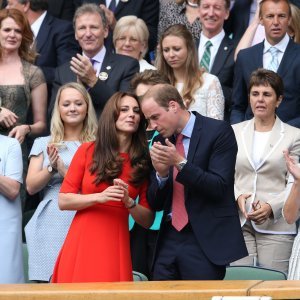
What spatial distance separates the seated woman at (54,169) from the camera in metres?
8.75

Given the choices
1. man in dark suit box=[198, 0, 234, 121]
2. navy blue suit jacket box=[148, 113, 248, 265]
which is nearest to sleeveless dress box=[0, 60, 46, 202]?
man in dark suit box=[198, 0, 234, 121]

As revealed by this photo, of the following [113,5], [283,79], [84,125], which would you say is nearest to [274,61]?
[283,79]

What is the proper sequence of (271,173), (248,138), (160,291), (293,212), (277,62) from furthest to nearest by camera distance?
(277,62), (248,138), (271,173), (293,212), (160,291)

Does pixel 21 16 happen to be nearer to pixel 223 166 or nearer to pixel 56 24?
pixel 56 24

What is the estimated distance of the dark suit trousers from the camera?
743cm

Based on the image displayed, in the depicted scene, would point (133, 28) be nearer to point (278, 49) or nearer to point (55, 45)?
point (55, 45)

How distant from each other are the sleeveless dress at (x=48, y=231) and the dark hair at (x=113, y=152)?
1.06m

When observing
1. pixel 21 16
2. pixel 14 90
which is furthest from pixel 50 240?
pixel 21 16

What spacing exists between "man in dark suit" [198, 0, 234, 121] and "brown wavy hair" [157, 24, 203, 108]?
0.81 metres

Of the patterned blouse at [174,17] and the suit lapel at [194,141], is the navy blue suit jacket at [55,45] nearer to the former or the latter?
the patterned blouse at [174,17]

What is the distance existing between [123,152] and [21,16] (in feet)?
9.12

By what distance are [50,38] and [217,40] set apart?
5.83 feet

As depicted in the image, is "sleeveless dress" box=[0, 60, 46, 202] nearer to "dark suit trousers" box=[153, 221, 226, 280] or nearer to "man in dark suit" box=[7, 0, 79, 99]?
"man in dark suit" box=[7, 0, 79, 99]

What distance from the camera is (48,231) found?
28.9 feet
